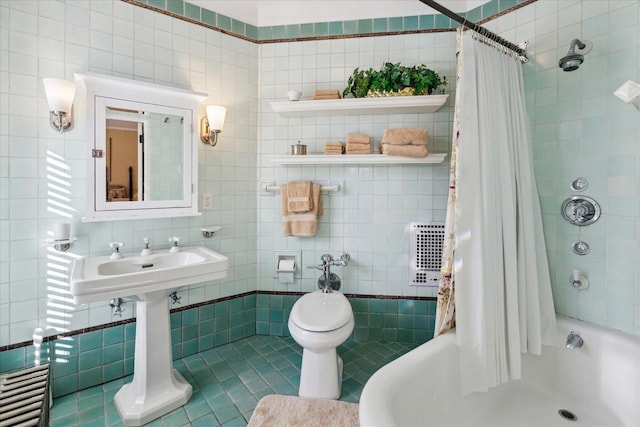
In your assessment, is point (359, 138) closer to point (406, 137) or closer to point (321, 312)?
point (406, 137)

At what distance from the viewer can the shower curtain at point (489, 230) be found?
1397 millimetres

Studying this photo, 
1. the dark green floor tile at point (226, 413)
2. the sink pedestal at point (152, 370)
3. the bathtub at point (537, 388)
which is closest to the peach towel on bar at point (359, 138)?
the bathtub at point (537, 388)

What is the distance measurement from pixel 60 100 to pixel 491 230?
230 centimetres

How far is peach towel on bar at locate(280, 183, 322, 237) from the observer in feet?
7.46

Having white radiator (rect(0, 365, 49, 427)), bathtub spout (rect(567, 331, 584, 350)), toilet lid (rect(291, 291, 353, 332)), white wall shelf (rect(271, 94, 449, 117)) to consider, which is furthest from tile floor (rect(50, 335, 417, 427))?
white wall shelf (rect(271, 94, 449, 117))

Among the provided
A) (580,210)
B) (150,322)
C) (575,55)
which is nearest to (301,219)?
(150,322)

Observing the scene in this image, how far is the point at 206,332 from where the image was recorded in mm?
2260

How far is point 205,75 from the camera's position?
2.20 m

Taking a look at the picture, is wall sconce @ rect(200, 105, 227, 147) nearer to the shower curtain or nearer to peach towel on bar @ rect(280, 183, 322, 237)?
peach towel on bar @ rect(280, 183, 322, 237)

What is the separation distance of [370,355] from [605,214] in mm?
1624

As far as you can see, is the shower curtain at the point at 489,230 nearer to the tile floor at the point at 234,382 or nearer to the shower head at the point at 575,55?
the shower head at the point at 575,55

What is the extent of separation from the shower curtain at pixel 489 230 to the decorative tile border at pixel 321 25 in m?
0.82

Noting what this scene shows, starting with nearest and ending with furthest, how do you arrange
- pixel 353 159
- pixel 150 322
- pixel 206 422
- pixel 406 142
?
1. pixel 206 422
2. pixel 150 322
3. pixel 406 142
4. pixel 353 159

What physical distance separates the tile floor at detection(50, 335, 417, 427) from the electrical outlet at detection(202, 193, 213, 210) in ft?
3.49
